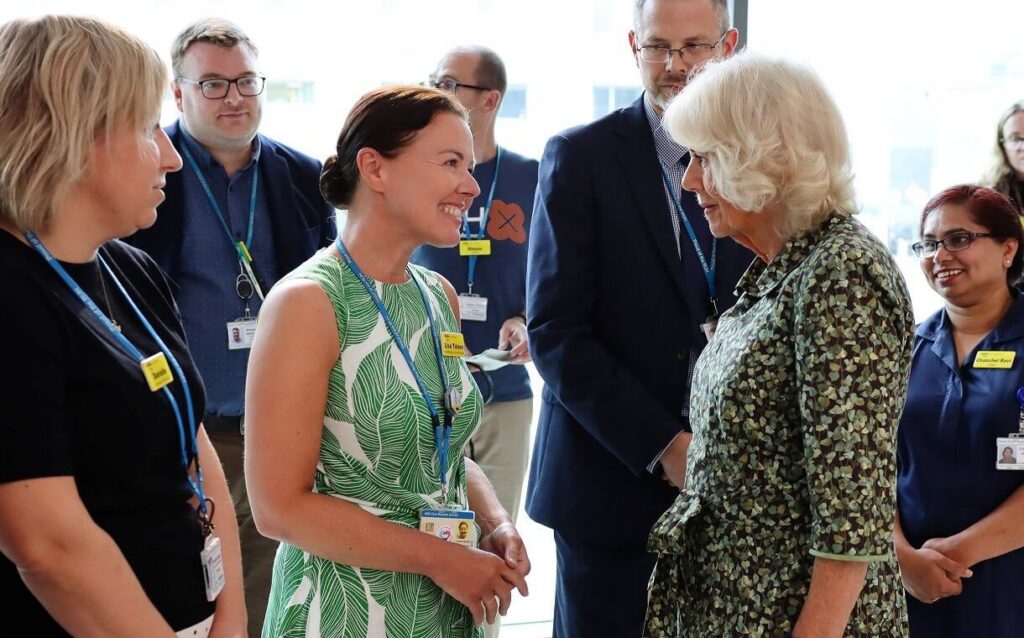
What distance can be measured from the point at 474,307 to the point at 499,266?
7.4 inches

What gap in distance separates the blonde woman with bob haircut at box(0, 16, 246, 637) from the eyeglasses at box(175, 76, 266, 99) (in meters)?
1.55

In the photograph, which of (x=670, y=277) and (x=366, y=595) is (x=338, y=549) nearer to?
(x=366, y=595)

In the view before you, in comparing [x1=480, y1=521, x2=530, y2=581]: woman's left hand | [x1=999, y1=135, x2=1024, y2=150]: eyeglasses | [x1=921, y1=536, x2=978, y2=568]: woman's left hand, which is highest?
[x1=999, y1=135, x2=1024, y2=150]: eyeglasses

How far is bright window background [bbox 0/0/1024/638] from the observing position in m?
3.86

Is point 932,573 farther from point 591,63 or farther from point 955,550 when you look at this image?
point 591,63

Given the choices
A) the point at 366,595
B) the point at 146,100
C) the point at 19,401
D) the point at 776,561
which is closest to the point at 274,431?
the point at 366,595

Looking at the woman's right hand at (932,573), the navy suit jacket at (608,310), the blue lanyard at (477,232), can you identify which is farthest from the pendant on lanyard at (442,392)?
the blue lanyard at (477,232)

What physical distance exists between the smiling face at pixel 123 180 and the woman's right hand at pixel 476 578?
2.43 ft

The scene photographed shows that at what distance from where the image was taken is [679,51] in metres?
2.41

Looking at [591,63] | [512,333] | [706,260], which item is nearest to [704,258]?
[706,260]

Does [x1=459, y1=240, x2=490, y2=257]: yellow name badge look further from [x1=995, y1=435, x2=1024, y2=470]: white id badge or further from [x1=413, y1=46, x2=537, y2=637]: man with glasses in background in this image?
[x1=995, y1=435, x2=1024, y2=470]: white id badge

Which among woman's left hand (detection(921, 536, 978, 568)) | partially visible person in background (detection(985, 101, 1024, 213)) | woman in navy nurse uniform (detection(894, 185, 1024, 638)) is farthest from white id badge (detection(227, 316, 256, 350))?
partially visible person in background (detection(985, 101, 1024, 213))

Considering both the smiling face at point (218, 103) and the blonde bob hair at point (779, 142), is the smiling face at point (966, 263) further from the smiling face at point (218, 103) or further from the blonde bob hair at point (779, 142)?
the smiling face at point (218, 103)

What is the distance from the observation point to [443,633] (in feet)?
5.89
